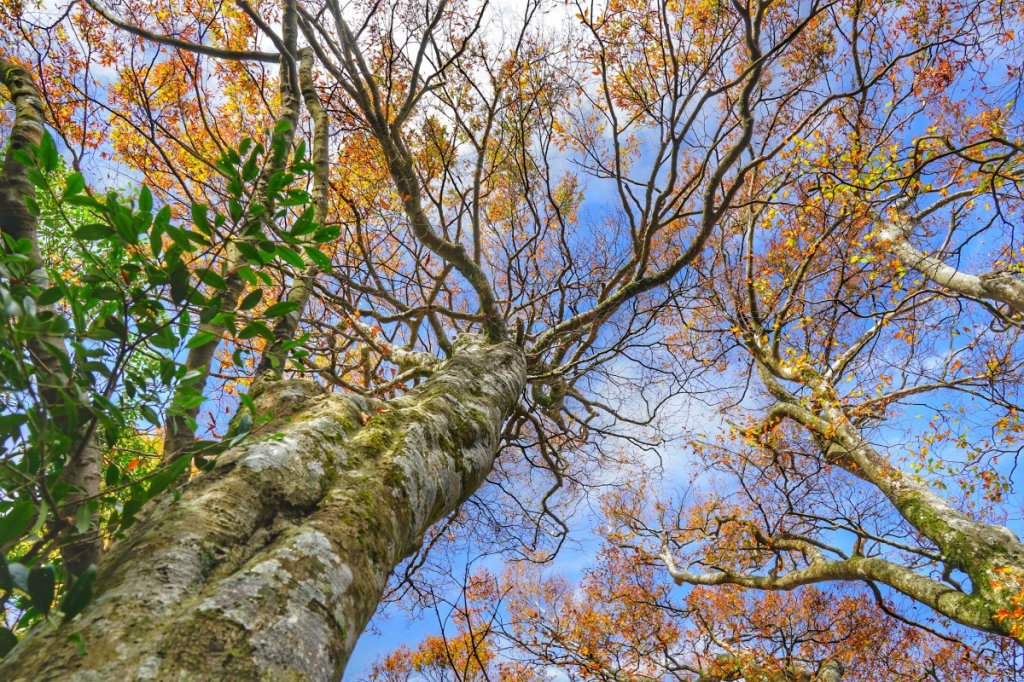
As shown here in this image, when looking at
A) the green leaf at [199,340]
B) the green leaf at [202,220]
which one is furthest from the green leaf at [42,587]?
the green leaf at [202,220]

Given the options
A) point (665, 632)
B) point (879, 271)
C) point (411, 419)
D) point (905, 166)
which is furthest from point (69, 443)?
point (665, 632)

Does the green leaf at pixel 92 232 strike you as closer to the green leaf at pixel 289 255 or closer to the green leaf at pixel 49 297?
the green leaf at pixel 49 297

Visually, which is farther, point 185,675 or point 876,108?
point 876,108

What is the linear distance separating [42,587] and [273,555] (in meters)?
0.50

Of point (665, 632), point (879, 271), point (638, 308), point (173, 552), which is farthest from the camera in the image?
point (665, 632)

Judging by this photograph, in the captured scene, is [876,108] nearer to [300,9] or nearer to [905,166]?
[905,166]

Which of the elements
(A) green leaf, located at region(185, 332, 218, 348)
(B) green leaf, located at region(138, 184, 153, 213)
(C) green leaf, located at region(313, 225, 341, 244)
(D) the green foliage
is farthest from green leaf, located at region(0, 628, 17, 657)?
(C) green leaf, located at region(313, 225, 341, 244)

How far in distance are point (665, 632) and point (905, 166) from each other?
340 inches

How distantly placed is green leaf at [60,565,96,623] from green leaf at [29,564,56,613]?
0.04 meters

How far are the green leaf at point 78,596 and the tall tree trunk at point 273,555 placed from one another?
3.0 inches

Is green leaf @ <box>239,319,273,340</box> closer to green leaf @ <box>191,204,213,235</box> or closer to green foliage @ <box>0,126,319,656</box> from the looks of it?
green foliage @ <box>0,126,319,656</box>

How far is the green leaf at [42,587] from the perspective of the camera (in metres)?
0.88

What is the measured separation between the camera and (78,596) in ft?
3.11

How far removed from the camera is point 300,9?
4574 millimetres
